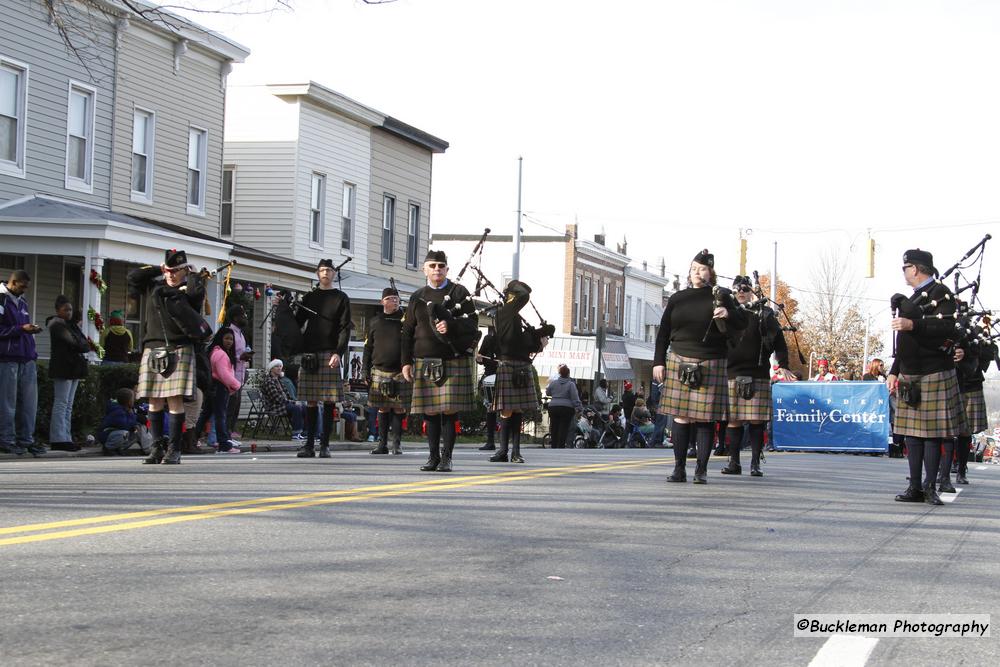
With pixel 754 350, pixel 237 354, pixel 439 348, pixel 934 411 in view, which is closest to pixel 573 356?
pixel 237 354

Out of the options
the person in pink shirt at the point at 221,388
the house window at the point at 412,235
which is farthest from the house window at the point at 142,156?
the house window at the point at 412,235

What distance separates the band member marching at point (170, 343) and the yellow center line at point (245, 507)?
9.42 ft

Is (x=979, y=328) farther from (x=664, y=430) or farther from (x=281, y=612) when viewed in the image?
(x=664, y=430)

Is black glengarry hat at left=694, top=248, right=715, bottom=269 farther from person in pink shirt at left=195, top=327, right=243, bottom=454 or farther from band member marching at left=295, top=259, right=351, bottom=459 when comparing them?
person in pink shirt at left=195, top=327, right=243, bottom=454

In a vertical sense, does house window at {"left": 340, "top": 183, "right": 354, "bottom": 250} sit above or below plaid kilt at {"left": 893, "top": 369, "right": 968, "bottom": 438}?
above

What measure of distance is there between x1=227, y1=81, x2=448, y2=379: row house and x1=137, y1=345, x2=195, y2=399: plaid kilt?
18004 mm

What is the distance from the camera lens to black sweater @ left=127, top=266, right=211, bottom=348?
495 inches

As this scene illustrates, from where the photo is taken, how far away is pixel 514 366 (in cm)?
1502

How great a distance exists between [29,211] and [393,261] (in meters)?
16.2

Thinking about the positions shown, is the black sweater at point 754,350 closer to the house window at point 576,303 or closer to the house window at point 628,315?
the house window at point 576,303

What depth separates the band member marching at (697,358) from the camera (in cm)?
1196

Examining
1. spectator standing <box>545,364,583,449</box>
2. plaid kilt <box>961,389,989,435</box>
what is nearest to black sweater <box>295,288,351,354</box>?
plaid kilt <box>961,389,989,435</box>

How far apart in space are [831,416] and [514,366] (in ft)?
45.2

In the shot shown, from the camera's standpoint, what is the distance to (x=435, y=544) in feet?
23.7
